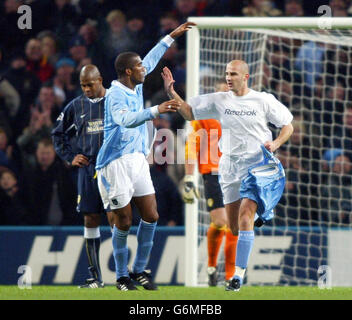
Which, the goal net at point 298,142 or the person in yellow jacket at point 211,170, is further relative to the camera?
the goal net at point 298,142

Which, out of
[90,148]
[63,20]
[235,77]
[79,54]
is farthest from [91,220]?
[63,20]

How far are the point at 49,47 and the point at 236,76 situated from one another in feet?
13.7

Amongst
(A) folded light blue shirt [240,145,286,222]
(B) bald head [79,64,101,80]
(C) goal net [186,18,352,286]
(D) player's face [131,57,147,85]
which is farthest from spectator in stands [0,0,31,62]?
(A) folded light blue shirt [240,145,286,222]

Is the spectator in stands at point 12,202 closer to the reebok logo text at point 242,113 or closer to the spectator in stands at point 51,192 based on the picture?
the spectator in stands at point 51,192

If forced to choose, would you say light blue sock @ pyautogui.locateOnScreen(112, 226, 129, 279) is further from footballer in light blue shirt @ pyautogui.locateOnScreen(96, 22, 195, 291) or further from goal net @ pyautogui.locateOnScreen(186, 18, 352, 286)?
goal net @ pyautogui.locateOnScreen(186, 18, 352, 286)

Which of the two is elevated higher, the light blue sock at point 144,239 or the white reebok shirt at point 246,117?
the white reebok shirt at point 246,117

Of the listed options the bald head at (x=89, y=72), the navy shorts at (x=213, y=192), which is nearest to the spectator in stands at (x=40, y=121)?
the navy shorts at (x=213, y=192)

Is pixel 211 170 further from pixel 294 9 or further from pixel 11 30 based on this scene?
pixel 11 30

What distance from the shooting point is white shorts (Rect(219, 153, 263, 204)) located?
7859 mm

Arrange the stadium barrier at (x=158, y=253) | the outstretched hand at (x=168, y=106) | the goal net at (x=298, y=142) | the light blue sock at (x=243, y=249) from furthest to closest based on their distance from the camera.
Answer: the stadium barrier at (x=158, y=253)
the goal net at (x=298, y=142)
the light blue sock at (x=243, y=249)
the outstretched hand at (x=168, y=106)

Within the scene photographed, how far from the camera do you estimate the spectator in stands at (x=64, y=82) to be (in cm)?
1102

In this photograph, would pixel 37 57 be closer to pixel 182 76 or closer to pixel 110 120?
pixel 182 76

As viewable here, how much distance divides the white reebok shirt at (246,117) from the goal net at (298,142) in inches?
55.4

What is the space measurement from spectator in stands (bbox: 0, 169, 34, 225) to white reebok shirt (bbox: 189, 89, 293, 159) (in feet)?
10.3
